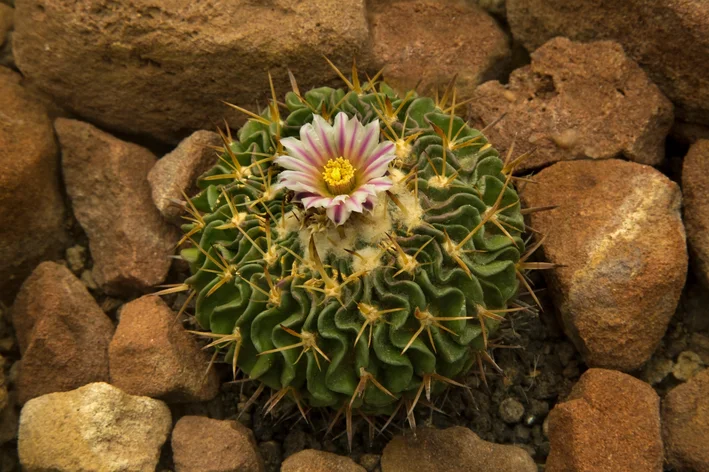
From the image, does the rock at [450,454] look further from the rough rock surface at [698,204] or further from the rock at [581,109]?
the rock at [581,109]

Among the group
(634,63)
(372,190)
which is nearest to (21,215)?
(372,190)

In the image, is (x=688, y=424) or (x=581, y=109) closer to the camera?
(x=688, y=424)

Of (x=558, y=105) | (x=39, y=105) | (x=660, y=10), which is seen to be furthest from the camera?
(x=39, y=105)

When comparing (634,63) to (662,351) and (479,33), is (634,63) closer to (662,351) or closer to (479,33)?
(479,33)

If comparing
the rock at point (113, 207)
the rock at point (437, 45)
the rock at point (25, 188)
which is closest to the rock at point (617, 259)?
the rock at point (437, 45)

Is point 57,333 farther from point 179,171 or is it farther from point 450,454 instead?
point 450,454

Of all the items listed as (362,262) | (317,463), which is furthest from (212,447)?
(362,262)
